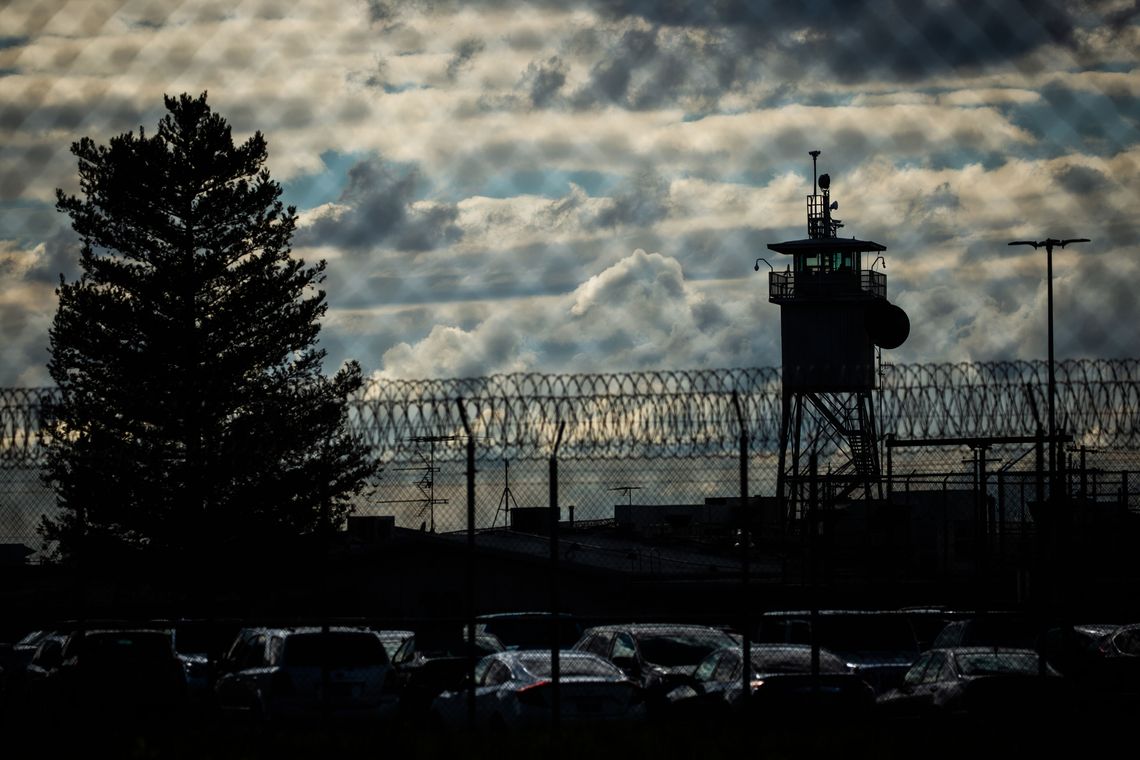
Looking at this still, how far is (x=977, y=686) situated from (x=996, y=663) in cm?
108

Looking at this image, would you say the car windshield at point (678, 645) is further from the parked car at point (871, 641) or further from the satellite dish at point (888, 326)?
the satellite dish at point (888, 326)

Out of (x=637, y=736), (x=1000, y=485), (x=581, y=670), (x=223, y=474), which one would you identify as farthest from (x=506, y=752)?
(x=223, y=474)

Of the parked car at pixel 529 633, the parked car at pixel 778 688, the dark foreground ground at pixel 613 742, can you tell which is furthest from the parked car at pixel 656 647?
the dark foreground ground at pixel 613 742

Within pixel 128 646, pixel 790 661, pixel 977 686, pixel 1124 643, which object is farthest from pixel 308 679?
pixel 1124 643

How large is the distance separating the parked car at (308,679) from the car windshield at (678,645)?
352 centimetres

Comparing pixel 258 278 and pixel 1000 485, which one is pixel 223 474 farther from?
pixel 1000 485

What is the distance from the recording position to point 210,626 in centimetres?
1806

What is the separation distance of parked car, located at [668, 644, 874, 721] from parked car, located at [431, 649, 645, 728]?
0.80 meters

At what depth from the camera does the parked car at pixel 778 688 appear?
17.4 metres

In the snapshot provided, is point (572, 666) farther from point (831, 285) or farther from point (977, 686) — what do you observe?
point (831, 285)

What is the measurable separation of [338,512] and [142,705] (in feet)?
84.7

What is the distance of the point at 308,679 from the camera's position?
20.5m

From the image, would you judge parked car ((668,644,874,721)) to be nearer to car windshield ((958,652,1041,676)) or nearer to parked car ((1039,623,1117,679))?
car windshield ((958,652,1041,676))

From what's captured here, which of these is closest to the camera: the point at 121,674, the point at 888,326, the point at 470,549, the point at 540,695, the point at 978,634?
the point at 470,549
